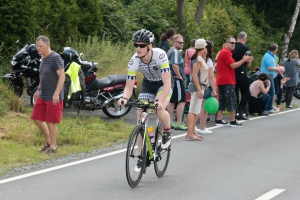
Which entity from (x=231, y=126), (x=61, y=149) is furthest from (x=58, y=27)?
(x=61, y=149)

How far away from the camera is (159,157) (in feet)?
30.0

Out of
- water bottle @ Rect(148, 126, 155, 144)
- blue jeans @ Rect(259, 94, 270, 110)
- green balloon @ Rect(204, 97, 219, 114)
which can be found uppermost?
water bottle @ Rect(148, 126, 155, 144)

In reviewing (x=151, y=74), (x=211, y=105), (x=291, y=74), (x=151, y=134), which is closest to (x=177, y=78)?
(x=211, y=105)

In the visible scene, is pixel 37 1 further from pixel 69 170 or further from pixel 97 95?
pixel 69 170

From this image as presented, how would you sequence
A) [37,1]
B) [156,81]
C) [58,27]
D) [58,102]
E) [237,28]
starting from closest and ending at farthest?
[156,81]
[58,102]
[37,1]
[58,27]
[237,28]

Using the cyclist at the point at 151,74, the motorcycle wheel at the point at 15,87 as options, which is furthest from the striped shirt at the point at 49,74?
the motorcycle wheel at the point at 15,87

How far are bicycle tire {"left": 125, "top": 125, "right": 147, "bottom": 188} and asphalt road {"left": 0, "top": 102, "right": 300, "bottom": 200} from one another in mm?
144

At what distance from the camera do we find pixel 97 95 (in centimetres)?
1514

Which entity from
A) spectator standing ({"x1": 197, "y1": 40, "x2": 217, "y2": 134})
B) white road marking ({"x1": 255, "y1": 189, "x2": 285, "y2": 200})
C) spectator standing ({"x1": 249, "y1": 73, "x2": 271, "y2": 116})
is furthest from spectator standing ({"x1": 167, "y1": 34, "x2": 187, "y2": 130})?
white road marking ({"x1": 255, "y1": 189, "x2": 285, "y2": 200})

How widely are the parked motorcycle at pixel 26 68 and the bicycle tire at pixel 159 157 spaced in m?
6.43

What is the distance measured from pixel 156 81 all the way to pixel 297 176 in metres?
2.34

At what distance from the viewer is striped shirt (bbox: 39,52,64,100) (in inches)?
426

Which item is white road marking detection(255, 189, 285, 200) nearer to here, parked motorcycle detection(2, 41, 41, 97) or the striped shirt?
the striped shirt

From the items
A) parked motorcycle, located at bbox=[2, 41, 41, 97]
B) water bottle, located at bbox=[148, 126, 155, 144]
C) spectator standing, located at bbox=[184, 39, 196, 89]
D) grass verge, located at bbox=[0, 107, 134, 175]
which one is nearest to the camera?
water bottle, located at bbox=[148, 126, 155, 144]
